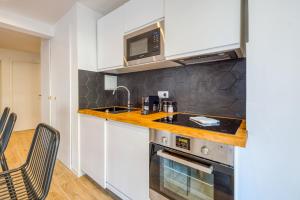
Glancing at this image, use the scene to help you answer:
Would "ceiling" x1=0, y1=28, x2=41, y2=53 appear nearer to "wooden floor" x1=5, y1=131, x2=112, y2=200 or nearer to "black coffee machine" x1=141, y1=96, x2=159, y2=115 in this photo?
"wooden floor" x1=5, y1=131, x2=112, y2=200

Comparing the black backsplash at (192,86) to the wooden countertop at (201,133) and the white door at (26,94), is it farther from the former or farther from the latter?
the white door at (26,94)

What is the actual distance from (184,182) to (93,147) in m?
1.09

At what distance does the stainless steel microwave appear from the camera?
135 centimetres

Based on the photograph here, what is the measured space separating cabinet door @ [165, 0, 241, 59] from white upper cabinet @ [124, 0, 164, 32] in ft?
0.34

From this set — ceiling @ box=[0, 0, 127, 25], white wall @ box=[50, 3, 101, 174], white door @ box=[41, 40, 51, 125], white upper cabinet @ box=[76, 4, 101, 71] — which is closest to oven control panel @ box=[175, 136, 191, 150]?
white wall @ box=[50, 3, 101, 174]

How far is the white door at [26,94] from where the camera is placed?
3.87 meters

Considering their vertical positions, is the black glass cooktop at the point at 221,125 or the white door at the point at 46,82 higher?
the white door at the point at 46,82

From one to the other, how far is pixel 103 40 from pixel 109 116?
107cm

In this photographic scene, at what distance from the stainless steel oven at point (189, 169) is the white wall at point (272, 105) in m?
0.09

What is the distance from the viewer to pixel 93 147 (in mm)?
1643

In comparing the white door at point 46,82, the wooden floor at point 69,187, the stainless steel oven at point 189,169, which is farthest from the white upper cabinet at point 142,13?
the wooden floor at point 69,187

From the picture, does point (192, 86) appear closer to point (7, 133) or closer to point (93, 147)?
point (93, 147)

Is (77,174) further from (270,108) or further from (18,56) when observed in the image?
(18,56)

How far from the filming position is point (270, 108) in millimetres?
739
